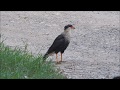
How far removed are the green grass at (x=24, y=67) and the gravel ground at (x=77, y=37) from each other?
0.92 metres

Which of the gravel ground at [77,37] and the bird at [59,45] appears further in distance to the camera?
the bird at [59,45]

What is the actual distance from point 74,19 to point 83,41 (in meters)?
3.42

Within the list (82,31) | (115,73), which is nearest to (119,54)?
(115,73)

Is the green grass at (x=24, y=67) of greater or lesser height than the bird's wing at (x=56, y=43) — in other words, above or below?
below

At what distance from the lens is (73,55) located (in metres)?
11.6

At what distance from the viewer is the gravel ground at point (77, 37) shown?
10.3 m

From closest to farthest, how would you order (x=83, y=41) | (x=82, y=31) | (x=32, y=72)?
(x=32, y=72) → (x=83, y=41) → (x=82, y=31)

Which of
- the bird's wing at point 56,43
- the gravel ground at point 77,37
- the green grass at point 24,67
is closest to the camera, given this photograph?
the green grass at point 24,67

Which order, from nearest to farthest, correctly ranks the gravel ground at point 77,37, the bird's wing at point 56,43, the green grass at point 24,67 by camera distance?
the green grass at point 24,67 < the gravel ground at point 77,37 < the bird's wing at point 56,43

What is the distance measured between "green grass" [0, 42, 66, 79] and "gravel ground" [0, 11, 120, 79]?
925 millimetres

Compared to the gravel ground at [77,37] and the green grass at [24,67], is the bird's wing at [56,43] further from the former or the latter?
the green grass at [24,67]

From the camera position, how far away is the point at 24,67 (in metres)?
8.43

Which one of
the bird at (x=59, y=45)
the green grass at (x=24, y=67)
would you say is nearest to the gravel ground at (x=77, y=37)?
the bird at (x=59, y=45)
